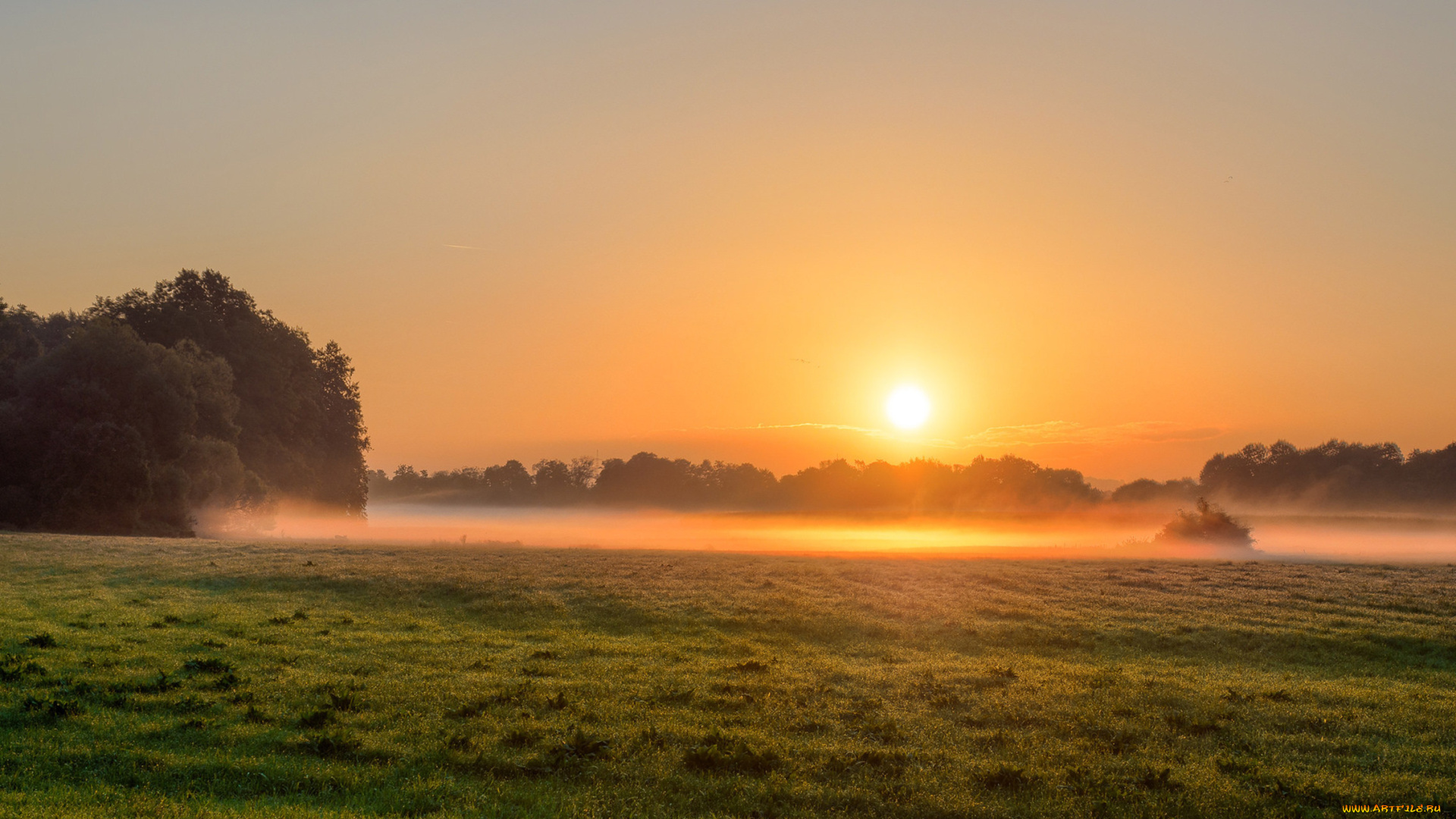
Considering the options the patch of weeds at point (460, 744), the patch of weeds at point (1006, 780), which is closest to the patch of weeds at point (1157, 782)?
the patch of weeds at point (1006, 780)

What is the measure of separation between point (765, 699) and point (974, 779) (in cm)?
543

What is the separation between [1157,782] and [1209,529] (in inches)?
2850

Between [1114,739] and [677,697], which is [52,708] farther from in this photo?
[1114,739]

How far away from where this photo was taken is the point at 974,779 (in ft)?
43.3

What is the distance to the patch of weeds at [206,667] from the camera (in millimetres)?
19016

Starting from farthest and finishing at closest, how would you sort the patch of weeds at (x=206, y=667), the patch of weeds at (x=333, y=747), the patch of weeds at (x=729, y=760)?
the patch of weeds at (x=206, y=667) → the patch of weeds at (x=333, y=747) → the patch of weeds at (x=729, y=760)

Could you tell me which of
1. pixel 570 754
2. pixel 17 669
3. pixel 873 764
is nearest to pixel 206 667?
pixel 17 669

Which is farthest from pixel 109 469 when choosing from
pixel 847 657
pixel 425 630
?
pixel 847 657

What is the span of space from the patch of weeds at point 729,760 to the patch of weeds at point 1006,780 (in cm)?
327

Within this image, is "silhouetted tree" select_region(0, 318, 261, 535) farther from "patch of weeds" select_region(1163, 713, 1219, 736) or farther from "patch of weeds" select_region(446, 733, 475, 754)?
"patch of weeds" select_region(1163, 713, 1219, 736)

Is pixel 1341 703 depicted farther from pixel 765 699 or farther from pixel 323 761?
pixel 323 761

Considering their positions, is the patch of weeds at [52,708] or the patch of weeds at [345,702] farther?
the patch of weeds at [345,702]

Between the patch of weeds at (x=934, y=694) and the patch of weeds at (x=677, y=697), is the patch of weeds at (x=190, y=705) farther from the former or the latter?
the patch of weeds at (x=934, y=694)

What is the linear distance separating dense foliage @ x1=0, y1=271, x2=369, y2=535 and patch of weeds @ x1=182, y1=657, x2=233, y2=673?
179 feet
